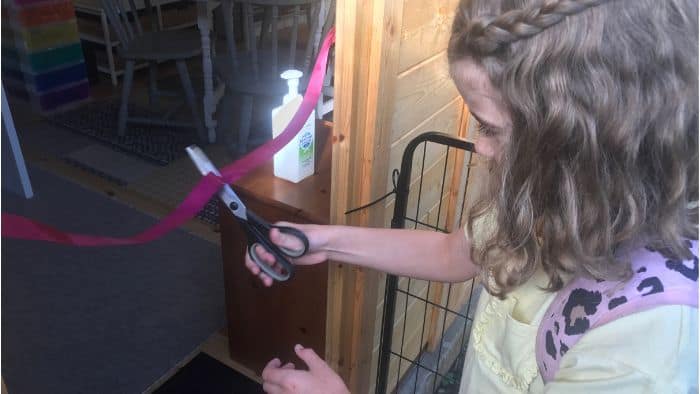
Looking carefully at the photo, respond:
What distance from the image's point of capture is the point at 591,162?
0.53 meters

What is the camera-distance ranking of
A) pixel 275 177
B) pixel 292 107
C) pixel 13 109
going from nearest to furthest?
1. pixel 292 107
2. pixel 275 177
3. pixel 13 109

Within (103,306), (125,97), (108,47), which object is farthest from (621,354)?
(108,47)

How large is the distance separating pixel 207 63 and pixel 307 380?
2.23 meters

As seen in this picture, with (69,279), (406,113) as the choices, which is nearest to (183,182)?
(69,279)

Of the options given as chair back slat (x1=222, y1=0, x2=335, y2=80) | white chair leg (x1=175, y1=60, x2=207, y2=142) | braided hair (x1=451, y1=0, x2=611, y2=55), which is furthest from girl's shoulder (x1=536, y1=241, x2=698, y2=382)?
white chair leg (x1=175, y1=60, x2=207, y2=142)

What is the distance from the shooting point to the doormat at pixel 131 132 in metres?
2.83

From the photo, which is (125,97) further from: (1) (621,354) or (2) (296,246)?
(1) (621,354)

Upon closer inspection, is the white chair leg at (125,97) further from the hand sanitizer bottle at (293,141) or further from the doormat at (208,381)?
the hand sanitizer bottle at (293,141)

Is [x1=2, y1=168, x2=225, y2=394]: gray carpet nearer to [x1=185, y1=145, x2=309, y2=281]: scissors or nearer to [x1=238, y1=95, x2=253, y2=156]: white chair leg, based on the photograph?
[x1=238, y1=95, x2=253, y2=156]: white chair leg

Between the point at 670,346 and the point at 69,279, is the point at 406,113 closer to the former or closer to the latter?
the point at 670,346

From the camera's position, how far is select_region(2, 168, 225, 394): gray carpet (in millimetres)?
1632

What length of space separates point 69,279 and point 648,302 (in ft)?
6.18

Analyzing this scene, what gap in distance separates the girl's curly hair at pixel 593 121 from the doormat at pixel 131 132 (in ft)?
7.89

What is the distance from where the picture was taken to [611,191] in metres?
0.54
